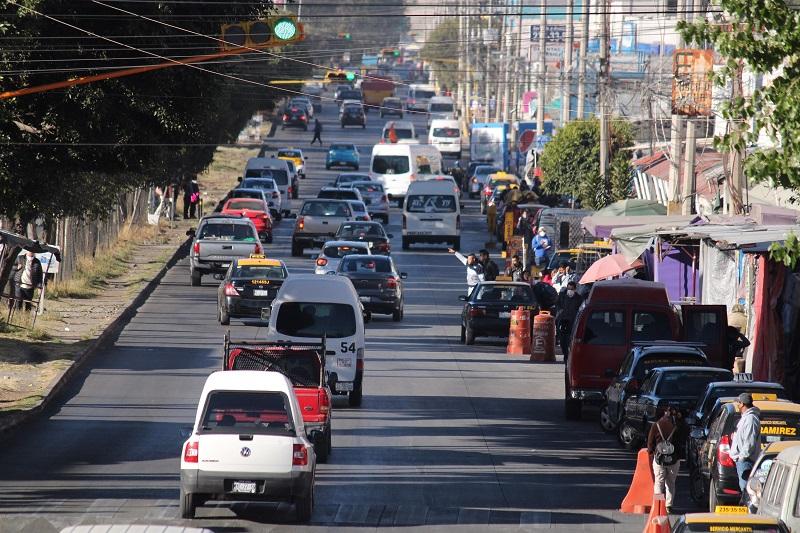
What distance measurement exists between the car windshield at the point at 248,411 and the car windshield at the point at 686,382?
7.19m

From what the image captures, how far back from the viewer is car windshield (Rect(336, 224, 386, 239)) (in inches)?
1976

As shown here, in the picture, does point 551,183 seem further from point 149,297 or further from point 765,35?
point 765,35

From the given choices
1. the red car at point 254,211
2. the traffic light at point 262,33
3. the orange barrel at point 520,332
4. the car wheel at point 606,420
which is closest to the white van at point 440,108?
the red car at point 254,211

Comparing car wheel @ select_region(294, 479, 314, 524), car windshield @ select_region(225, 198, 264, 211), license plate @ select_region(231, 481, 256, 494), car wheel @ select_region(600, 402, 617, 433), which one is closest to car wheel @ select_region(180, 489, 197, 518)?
license plate @ select_region(231, 481, 256, 494)

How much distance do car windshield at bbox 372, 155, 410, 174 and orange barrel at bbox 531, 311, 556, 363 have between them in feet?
129

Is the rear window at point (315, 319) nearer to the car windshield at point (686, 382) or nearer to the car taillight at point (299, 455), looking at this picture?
the car windshield at point (686, 382)

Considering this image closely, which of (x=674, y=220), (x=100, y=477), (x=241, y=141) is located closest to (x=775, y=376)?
(x=674, y=220)

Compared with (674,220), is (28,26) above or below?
above

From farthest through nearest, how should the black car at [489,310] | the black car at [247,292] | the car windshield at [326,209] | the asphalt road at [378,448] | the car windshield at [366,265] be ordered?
the car windshield at [326,209], the car windshield at [366,265], the black car at [247,292], the black car at [489,310], the asphalt road at [378,448]

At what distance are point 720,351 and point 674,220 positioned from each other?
29.3ft

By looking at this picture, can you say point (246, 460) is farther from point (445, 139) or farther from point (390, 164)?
point (445, 139)

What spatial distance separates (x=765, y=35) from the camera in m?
15.5

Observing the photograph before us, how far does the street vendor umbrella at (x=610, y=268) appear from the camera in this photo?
37.3 metres

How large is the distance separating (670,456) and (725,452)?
0.63 metres
